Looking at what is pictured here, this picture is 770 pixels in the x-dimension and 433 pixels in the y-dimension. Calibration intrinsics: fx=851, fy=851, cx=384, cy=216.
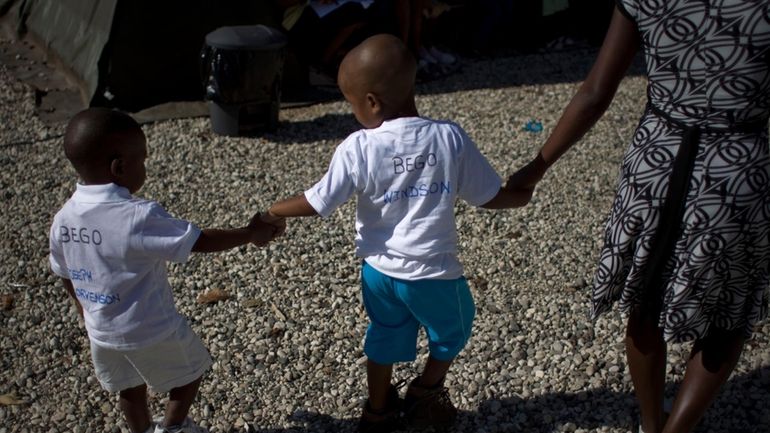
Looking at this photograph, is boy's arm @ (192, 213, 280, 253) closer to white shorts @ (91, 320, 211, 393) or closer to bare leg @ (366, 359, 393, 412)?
white shorts @ (91, 320, 211, 393)

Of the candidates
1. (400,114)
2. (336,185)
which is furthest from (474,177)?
(336,185)

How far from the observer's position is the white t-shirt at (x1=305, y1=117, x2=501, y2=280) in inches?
96.8

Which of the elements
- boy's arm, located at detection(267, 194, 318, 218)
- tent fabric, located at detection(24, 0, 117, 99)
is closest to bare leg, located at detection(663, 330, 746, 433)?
boy's arm, located at detection(267, 194, 318, 218)

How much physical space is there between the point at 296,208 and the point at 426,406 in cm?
92

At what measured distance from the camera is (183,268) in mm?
4289

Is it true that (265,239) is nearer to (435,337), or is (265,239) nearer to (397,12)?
(435,337)

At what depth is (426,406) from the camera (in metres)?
3.01

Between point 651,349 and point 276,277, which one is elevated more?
point 651,349

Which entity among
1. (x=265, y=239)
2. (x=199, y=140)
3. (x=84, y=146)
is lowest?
(x=199, y=140)

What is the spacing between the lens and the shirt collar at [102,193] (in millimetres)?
2379

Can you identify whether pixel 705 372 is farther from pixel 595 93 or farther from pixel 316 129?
pixel 316 129

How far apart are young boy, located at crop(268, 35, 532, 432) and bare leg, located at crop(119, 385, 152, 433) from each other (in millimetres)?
760

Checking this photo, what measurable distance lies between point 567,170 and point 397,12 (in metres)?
2.68

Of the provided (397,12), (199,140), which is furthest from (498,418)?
(397,12)
